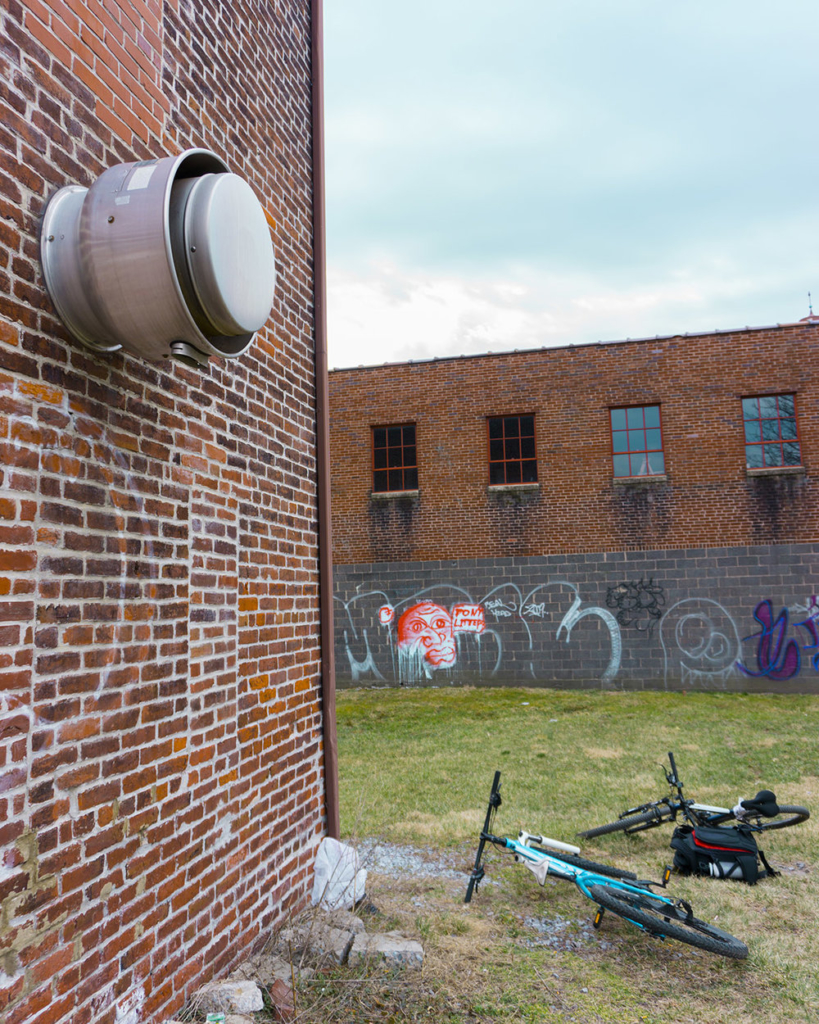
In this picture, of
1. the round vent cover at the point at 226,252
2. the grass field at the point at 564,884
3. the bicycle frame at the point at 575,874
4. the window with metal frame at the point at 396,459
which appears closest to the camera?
the round vent cover at the point at 226,252

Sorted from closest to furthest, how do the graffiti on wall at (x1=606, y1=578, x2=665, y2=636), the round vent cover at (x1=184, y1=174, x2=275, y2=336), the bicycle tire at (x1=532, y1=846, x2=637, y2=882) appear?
the round vent cover at (x1=184, y1=174, x2=275, y2=336) → the bicycle tire at (x1=532, y1=846, x2=637, y2=882) → the graffiti on wall at (x1=606, y1=578, x2=665, y2=636)

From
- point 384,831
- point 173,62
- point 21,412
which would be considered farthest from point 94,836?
point 384,831

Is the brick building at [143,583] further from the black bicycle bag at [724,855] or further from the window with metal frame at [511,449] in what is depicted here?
the window with metal frame at [511,449]

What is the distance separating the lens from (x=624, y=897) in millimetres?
4227

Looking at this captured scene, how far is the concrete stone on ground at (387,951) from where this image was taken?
3.70 m

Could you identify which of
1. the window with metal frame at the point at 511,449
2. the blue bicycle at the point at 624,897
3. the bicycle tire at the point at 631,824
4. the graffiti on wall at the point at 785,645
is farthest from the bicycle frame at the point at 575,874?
the window with metal frame at the point at 511,449

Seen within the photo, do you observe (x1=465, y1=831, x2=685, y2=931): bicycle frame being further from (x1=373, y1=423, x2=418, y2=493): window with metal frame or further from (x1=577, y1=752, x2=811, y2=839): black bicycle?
(x1=373, y1=423, x2=418, y2=493): window with metal frame

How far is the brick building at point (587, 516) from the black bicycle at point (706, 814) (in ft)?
30.6

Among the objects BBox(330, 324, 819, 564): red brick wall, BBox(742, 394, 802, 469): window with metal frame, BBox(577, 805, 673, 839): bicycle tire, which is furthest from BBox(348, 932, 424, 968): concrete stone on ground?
BBox(742, 394, 802, 469): window with metal frame

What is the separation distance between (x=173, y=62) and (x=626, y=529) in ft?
44.3

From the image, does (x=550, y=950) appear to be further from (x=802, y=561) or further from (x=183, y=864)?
(x=802, y=561)

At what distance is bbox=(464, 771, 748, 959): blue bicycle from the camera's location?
12.9 ft

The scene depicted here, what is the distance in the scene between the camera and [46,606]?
2.33m

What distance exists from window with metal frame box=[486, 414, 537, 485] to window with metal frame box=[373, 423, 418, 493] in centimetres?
173
